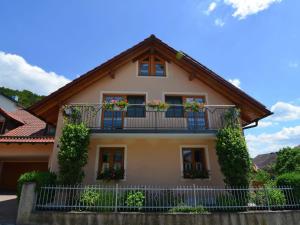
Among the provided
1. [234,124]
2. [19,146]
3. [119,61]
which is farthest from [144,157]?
[19,146]

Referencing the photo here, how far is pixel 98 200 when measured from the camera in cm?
899

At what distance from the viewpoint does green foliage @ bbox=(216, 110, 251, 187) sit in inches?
394

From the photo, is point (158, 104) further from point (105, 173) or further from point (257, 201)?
point (257, 201)

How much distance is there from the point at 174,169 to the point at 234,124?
3837 millimetres

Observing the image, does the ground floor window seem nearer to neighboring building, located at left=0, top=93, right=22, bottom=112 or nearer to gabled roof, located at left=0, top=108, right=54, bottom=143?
gabled roof, located at left=0, top=108, right=54, bottom=143

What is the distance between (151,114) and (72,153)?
4.78 m

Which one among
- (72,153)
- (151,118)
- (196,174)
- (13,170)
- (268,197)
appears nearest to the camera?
(268,197)

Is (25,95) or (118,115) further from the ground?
(25,95)

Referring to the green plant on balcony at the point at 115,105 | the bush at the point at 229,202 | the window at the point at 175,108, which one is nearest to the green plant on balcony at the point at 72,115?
the green plant on balcony at the point at 115,105

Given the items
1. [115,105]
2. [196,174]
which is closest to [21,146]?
[115,105]

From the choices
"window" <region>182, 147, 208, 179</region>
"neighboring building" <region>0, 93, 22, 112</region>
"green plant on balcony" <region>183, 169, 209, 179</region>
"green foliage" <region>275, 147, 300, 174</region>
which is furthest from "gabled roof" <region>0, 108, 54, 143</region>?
"green foliage" <region>275, 147, 300, 174</region>

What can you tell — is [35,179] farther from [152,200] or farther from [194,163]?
[194,163]

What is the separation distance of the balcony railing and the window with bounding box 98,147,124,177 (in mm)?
1185

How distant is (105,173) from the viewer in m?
11.4
